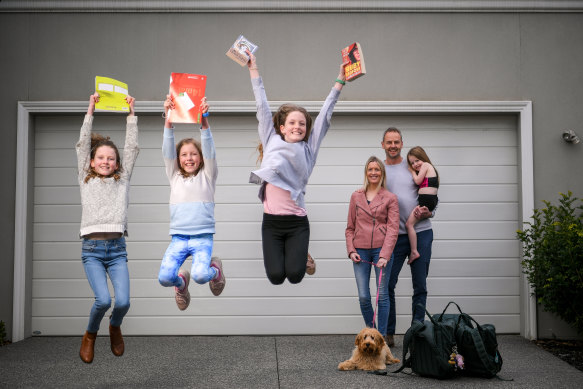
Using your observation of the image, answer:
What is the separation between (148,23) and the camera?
692 centimetres

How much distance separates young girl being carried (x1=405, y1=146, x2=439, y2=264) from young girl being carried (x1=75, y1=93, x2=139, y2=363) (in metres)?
2.61

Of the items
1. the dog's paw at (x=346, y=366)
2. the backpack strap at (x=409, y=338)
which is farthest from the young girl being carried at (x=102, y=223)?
the backpack strap at (x=409, y=338)

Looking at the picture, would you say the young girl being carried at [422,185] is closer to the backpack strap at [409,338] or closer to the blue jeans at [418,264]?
the blue jeans at [418,264]

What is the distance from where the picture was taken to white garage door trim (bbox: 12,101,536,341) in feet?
22.3

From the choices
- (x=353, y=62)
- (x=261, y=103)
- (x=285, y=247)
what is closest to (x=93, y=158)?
(x=261, y=103)

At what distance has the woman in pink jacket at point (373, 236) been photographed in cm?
555

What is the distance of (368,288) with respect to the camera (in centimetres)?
557

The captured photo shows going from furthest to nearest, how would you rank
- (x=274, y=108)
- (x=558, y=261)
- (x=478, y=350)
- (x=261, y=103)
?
(x=274, y=108), (x=558, y=261), (x=478, y=350), (x=261, y=103)

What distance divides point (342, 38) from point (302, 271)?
3.50 meters

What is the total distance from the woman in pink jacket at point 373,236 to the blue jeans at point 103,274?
2055 mm

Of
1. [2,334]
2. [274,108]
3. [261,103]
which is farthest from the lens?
[274,108]

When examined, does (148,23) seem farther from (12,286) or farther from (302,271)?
(302,271)

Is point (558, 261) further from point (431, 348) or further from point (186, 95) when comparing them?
point (186, 95)

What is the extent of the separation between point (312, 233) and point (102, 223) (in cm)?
307
